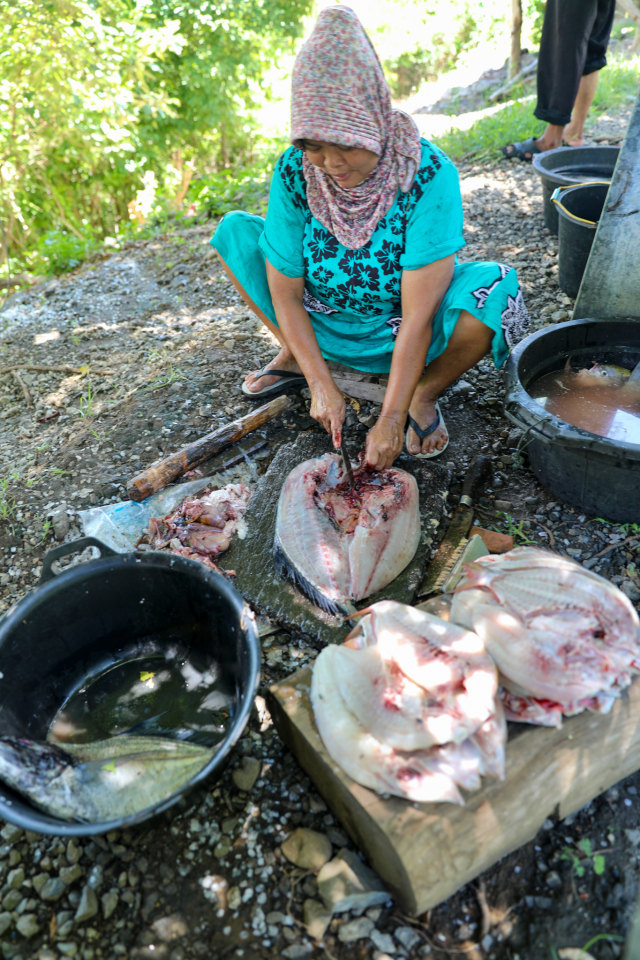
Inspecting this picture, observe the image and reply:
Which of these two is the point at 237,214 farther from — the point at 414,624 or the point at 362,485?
the point at 414,624

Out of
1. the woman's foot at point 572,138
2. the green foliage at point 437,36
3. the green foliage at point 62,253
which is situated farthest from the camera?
the green foliage at point 437,36

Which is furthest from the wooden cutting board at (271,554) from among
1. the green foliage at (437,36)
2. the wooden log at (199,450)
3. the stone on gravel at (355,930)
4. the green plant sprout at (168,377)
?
the green foliage at (437,36)

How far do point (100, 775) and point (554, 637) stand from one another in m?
1.26

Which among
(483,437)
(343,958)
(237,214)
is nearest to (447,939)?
(343,958)

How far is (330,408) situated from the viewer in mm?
2635

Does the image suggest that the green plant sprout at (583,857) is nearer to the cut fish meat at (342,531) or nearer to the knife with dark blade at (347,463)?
the cut fish meat at (342,531)

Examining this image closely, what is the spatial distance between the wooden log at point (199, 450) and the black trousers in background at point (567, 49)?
14.2 ft

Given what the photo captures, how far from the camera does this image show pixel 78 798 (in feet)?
5.26

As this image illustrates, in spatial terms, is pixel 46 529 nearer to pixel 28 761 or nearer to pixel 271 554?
pixel 271 554

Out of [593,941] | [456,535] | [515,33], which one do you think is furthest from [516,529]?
[515,33]

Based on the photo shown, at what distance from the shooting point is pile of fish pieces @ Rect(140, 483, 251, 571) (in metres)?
2.54

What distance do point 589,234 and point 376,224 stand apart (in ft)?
5.95

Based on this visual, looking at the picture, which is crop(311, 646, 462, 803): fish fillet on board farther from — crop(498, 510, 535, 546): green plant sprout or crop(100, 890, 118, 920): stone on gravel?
crop(498, 510, 535, 546): green plant sprout

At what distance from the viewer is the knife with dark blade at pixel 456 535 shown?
2295 mm
